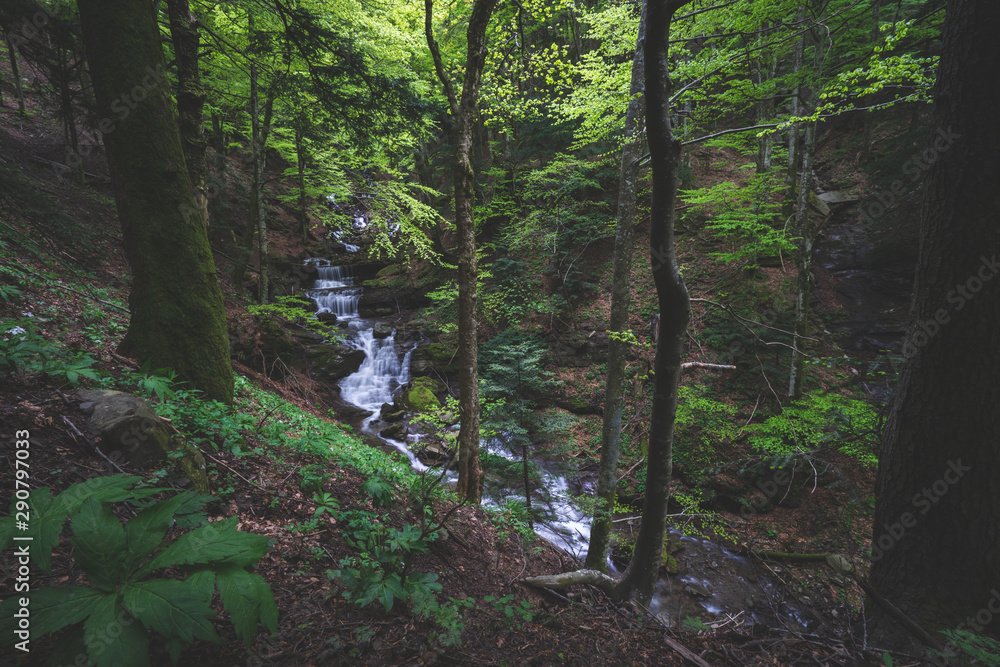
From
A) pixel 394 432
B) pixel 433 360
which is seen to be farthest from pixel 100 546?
pixel 433 360

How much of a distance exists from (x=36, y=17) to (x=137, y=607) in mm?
8908

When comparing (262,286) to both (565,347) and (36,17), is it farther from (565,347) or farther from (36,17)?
(565,347)

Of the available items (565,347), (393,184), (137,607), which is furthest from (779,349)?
(137,607)

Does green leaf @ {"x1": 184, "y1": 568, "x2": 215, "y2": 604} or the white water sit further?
the white water

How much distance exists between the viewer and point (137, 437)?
272cm

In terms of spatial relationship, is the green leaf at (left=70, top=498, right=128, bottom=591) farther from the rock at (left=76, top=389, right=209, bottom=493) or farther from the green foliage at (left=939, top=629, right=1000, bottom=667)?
the green foliage at (left=939, top=629, right=1000, bottom=667)

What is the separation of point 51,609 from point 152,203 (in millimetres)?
3863

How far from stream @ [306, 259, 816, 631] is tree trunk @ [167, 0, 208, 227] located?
21.3 ft

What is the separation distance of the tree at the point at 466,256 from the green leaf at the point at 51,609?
382 centimetres

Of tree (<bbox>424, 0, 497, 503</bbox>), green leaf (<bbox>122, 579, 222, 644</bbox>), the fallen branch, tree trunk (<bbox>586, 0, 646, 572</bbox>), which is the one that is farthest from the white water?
green leaf (<bbox>122, 579, 222, 644</bbox>)

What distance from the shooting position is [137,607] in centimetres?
127

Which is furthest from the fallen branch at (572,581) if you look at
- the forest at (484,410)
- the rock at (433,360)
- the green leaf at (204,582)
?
the rock at (433,360)

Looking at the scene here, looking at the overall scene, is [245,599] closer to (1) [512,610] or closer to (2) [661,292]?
(1) [512,610]

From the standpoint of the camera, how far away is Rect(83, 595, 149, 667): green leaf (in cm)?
119
